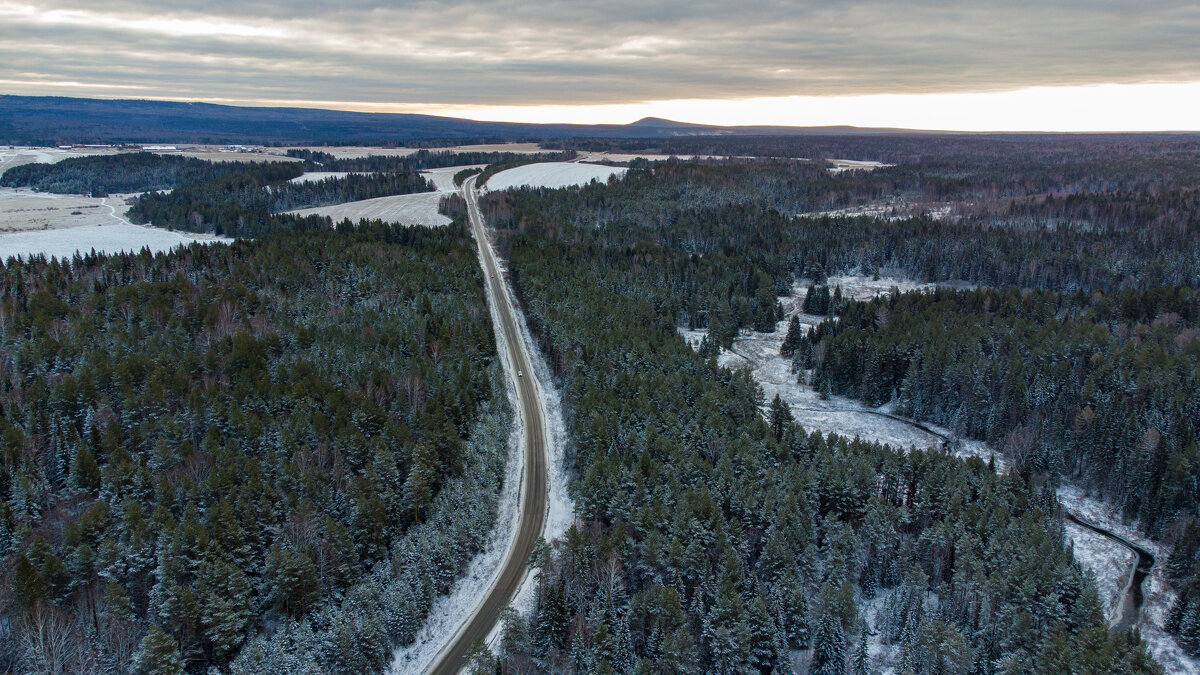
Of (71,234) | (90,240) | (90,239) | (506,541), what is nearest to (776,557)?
(506,541)

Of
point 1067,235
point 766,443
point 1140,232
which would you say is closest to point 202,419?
point 766,443

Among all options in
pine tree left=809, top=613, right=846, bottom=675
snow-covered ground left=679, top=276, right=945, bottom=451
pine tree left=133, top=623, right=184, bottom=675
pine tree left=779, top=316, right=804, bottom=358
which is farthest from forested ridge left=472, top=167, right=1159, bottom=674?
pine tree left=779, top=316, right=804, bottom=358

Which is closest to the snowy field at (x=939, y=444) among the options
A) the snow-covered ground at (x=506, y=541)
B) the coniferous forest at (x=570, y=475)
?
the coniferous forest at (x=570, y=475)

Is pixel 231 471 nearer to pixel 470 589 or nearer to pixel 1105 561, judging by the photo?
pixel 470 589

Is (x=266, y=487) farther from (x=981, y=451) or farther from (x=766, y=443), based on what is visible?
(x=981, y=451)

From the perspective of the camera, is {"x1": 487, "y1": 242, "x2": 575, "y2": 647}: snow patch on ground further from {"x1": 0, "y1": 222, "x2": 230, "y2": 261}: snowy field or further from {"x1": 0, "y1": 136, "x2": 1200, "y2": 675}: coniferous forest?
{"x1": 0, "y1": 222, "x2": 230, "y2": 261}: snowy field

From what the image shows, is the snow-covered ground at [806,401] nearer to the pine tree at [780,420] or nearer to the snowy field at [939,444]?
the snowy field at [939,444]
